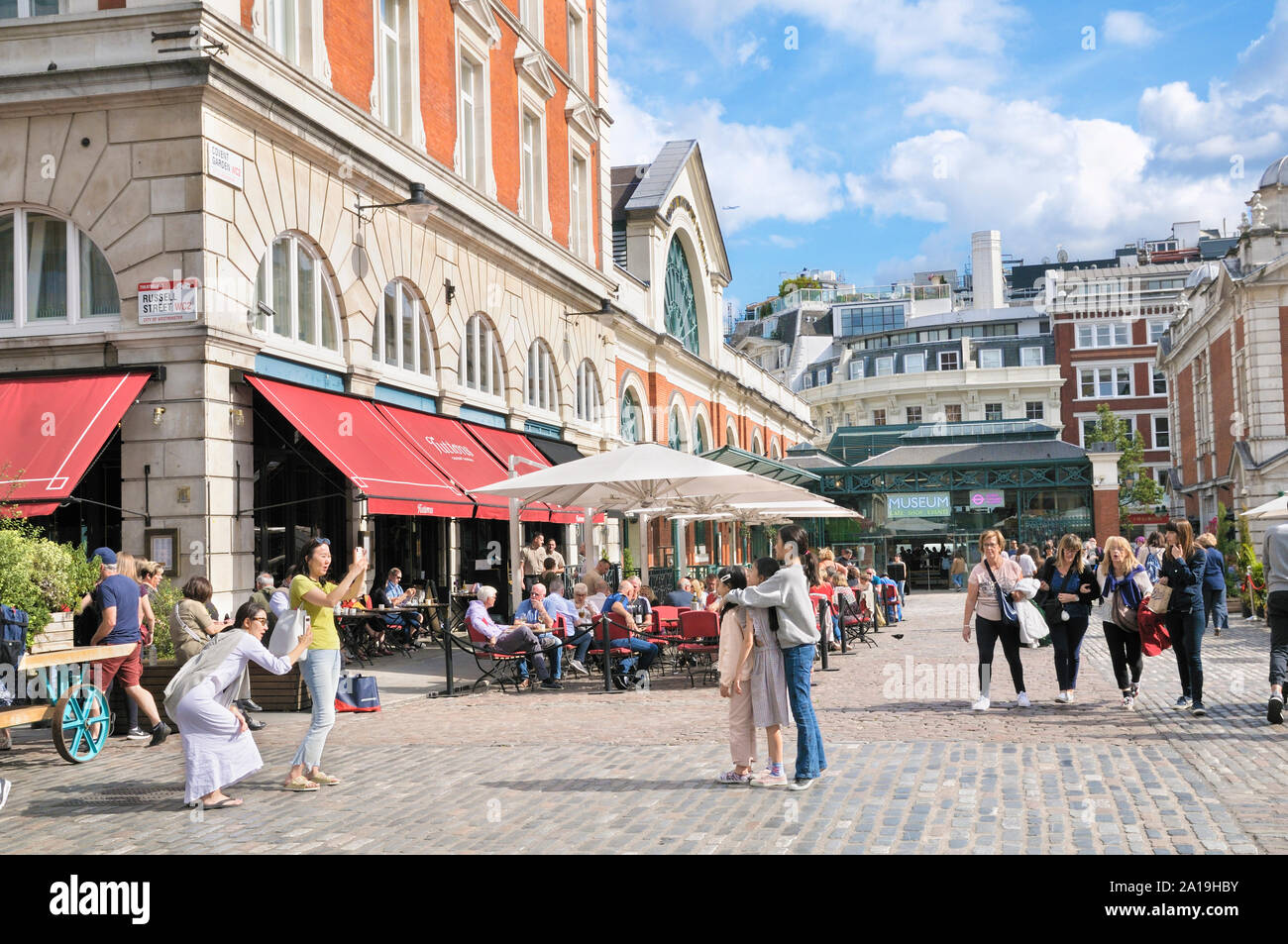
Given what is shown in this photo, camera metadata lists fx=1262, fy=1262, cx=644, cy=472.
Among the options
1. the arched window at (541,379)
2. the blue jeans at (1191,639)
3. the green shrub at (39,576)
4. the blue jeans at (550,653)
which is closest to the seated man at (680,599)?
the blue jeans at (550,653)

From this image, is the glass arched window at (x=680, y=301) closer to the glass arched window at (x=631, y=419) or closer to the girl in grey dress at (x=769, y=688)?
the glass arched window at (x=631, y=419)

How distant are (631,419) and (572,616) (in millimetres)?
19791

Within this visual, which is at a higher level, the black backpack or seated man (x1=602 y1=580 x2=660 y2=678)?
the black backpack

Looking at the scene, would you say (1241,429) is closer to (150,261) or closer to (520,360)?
(520,360)

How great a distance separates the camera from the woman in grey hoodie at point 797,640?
27.6ft

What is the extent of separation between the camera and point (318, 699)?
8742 millimetres

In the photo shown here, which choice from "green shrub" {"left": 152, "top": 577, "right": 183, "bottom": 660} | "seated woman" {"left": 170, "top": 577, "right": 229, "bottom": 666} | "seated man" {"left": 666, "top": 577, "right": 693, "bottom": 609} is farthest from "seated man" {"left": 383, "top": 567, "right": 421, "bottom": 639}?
"seated woman" {"left": 170, "top": 577, "right": 229, "bottom": 666}

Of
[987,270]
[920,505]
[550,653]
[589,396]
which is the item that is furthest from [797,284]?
[550,653]

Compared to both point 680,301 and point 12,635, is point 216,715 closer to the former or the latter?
point 12,635

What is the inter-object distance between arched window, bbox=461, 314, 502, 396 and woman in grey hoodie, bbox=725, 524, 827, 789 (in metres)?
15.1

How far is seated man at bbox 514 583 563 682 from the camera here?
49.9 feet

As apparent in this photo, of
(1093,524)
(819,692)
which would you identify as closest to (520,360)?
(819,692)

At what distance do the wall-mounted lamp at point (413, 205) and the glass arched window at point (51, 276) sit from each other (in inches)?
175

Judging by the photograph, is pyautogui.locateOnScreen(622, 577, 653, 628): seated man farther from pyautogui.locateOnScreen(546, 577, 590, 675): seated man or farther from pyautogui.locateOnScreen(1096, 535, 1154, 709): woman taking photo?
pyautogui.locateOnScreen(1096, 535, 1154, 709): woman taking photo
